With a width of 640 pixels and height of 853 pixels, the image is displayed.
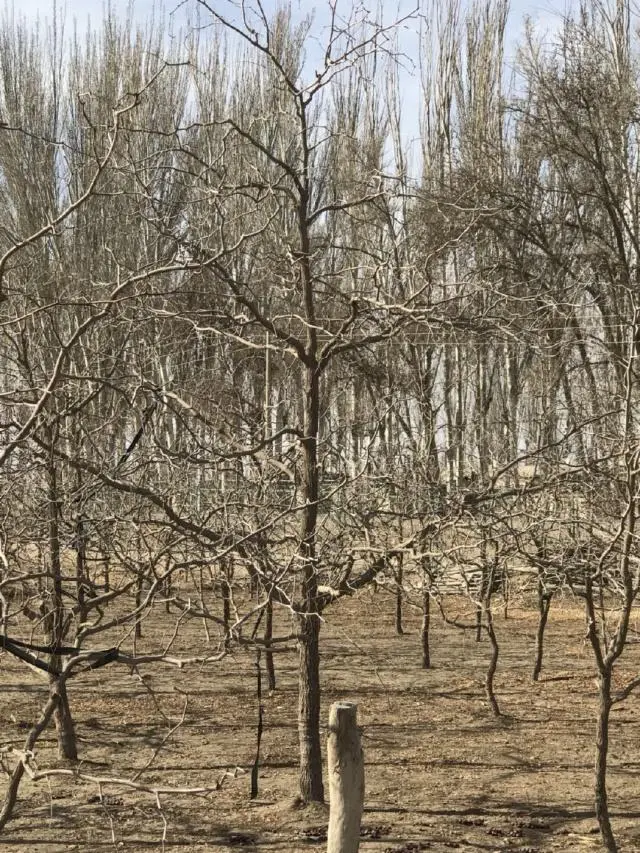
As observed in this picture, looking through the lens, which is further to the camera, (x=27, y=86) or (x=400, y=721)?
(x=27, y=86)

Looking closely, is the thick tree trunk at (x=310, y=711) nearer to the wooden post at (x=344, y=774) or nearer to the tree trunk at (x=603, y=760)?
the wooden post at (x=344, y=774)

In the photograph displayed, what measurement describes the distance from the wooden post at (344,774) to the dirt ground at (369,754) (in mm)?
389

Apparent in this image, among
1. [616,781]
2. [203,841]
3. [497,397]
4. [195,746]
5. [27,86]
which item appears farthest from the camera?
[27,86]

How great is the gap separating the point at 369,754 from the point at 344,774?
312cm

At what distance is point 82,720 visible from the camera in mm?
7938

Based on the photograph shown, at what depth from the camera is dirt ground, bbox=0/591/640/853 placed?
5.51m

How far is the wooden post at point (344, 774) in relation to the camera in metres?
4.08

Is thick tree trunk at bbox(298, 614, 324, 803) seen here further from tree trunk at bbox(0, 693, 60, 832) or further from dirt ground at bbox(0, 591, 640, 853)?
tree trunk at bbox(0, 693, 60, 832)

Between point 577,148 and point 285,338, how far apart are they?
362 inches

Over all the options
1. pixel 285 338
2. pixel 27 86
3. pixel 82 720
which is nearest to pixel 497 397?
pixel 27 86

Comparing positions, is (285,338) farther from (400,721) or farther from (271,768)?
(400,721)

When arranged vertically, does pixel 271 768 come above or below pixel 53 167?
below

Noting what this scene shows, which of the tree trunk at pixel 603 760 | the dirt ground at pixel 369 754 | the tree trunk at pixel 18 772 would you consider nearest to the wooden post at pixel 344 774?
the dirt ground at pixel 369 754

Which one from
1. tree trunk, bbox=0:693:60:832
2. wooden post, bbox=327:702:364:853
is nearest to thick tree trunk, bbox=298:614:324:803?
wooden post, bbox=327:702:364:853
